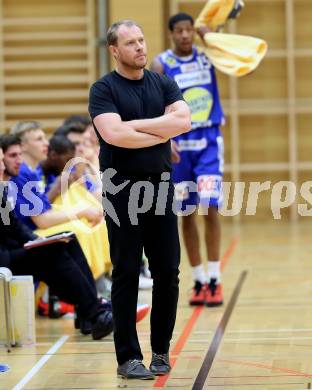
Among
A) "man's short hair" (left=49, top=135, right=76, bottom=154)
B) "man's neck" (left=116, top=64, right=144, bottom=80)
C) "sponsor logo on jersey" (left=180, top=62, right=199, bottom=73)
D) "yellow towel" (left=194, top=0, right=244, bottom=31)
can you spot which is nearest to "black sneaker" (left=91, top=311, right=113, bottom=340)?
"man's neck" (left=116, top=64, right=144, bottom=80)

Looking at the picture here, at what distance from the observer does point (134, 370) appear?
13.9ft

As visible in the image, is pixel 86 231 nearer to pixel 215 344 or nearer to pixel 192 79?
pixel 192 79

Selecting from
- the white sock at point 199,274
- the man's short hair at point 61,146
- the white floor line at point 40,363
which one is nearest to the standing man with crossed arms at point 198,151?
the white sock at point 199,274

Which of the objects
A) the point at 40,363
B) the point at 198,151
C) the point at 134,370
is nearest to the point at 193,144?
the point at 198,151

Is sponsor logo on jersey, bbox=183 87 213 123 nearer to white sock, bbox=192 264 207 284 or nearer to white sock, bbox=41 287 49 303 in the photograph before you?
white sock, bbox=192 264 207 284

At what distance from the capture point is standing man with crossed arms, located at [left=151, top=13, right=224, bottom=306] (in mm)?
6371

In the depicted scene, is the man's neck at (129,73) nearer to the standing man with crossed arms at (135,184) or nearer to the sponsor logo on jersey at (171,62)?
the standing man with crossed arms at (135,184)

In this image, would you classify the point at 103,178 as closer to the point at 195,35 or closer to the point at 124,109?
the point at 124,109

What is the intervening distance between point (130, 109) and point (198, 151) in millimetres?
2165

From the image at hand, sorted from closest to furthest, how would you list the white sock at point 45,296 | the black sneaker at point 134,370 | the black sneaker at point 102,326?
the black sneaker at point 134,370 → the black sneaker at point 102,326 → the white sock at point 45,296

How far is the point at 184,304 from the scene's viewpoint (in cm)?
640

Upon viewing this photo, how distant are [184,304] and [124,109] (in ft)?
7.98

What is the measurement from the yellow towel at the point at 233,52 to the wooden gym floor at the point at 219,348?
1.60m

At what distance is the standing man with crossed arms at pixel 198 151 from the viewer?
6.37 meters
